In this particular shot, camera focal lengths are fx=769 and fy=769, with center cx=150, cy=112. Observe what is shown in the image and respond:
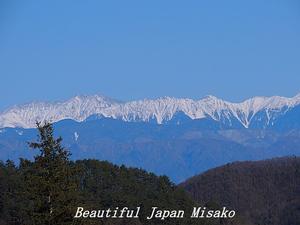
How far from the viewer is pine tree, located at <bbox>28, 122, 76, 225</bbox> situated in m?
24.5

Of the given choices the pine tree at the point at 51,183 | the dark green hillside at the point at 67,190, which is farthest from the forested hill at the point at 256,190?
the pine tree at the point at 51,183

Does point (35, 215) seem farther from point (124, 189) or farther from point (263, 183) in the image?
point (263, 183)

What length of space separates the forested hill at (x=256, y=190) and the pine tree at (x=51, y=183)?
117395 millimetres

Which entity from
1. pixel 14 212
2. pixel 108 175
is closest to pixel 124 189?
pixel 108 175

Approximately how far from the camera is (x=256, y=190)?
178875 mm

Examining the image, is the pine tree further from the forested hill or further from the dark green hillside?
the forested hill

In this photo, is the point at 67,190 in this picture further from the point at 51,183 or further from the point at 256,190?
the point at 256,190

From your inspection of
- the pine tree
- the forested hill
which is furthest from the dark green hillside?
the forested hill

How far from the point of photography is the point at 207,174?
7382 inches

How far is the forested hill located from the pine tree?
4622 inches

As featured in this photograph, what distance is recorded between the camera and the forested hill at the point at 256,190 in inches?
5866

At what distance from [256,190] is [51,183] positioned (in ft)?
517

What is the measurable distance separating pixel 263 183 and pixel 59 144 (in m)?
161

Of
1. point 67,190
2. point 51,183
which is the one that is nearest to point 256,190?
point 67,190
